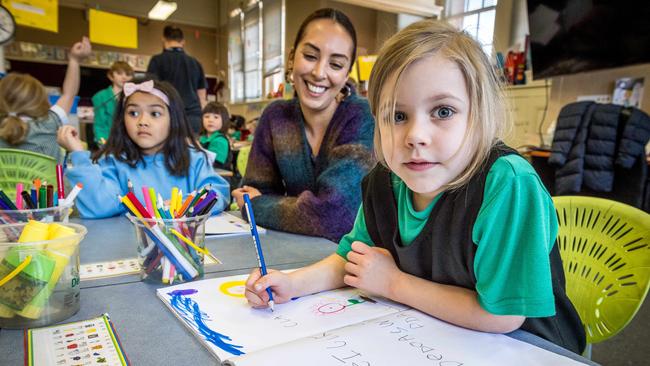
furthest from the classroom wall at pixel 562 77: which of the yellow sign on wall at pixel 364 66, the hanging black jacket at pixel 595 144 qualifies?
the yellow sign on wall at pixel 364 66

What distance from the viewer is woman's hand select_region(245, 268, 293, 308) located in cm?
55

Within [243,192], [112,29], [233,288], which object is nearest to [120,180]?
[243,192]

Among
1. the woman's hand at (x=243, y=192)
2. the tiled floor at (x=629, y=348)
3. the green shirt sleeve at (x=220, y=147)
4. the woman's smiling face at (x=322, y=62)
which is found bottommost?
the tiled floor at (x=629, y=348)

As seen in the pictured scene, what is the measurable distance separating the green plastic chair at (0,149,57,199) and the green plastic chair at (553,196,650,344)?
1.39 metres

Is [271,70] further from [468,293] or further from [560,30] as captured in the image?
[468,293]

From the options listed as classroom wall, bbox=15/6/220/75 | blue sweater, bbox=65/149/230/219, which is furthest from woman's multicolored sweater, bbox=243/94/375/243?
classroom wall, bbox=15/6/220/75

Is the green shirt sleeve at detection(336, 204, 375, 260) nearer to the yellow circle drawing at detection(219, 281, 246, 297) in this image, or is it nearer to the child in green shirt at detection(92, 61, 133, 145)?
the yellow circle drawing at detection(219, 281, 246, 297)

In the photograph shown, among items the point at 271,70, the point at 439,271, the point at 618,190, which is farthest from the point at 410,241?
the point at 271,70

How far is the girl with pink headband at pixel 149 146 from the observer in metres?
1.28

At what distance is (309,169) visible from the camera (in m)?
1.19

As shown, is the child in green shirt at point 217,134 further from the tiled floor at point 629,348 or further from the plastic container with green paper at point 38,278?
the plastic container with green paper at point 38,278

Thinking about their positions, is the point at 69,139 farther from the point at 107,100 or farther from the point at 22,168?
the point at 107,100

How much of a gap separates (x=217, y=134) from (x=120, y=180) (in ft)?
7.01

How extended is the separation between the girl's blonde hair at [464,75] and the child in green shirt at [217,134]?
2.75 metres
